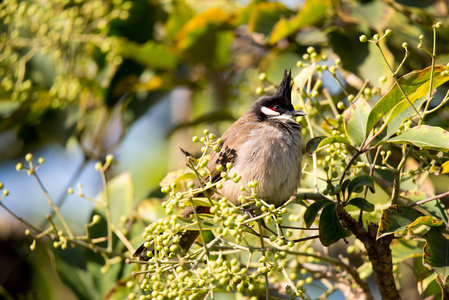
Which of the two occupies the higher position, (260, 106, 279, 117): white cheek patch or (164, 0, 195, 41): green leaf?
(164, 0, 195, 41): green leaf

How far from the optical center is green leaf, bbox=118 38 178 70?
3.49 m

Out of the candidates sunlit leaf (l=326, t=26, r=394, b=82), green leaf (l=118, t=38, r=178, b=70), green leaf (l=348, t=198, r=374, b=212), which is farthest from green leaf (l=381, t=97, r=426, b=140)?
green leaf (l=118, t=38, r=178, b=70)

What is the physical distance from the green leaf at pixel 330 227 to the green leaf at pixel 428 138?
0.34 meters

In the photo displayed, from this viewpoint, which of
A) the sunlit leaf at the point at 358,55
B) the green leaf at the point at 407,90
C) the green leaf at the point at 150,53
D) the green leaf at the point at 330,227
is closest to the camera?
the green leaf at the point at 407,90

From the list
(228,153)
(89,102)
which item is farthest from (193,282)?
(89,102)

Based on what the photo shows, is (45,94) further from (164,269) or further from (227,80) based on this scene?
(164,269)

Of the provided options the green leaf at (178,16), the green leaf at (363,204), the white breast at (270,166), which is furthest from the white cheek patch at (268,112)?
the green leaf at (363,204)

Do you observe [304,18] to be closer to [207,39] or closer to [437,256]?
[207,39]

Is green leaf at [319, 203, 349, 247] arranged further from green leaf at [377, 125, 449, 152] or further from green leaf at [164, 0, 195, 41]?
green leaf at [164, 0, 195, 41]

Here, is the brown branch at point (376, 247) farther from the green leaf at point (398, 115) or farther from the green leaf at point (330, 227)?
the green leaf at point (398, 115)

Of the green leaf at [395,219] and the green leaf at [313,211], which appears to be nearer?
the green leaf at [395,219]

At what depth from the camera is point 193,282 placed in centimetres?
163

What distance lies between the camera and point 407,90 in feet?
5.68

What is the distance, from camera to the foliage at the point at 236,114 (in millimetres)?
1726
